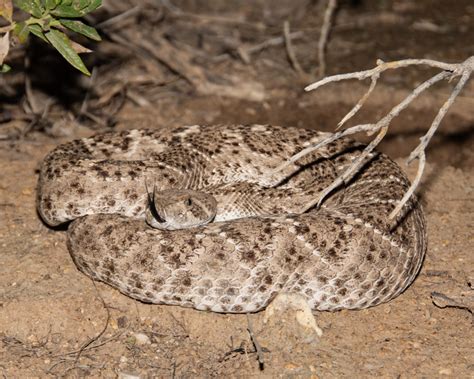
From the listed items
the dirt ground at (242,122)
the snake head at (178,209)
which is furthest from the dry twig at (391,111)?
the dirt ground at (242,122)

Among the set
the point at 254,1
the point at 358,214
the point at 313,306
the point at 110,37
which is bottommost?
the point at 254,1

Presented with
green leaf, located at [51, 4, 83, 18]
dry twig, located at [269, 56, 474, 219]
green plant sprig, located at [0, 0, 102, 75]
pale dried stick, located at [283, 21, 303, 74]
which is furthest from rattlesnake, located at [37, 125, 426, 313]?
pale dried stick, located at [283, 21, 303, 74]

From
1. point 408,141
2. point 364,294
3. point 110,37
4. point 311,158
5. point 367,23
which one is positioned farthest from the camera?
point 367,23

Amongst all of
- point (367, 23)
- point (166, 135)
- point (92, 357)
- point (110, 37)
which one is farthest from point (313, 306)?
point (367, 23)

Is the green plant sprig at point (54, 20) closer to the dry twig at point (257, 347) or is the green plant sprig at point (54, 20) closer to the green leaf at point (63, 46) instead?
the green leaf at point (63, 46)

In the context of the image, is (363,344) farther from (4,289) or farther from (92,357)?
(4,289)

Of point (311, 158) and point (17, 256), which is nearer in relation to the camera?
point (17, 256)

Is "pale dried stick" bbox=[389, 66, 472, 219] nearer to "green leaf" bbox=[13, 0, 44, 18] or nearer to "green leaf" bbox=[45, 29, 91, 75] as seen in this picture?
"green leaf" bbox=[45, 29, 91, 75]
